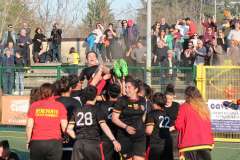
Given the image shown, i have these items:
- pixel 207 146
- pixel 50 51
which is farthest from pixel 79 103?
pixel 50 51

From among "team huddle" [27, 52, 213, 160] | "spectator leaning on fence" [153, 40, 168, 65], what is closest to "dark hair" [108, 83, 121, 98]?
"team huddle" [27, 52, 213, 160]

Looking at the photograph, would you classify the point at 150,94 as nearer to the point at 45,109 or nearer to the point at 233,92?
the point at 45,109

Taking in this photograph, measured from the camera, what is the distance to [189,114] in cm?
988

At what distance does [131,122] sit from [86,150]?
36.2 inches

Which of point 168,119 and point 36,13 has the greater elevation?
point 36,13

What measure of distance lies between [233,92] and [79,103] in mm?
8003

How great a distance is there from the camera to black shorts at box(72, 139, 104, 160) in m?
9.55

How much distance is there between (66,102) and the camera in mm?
10156

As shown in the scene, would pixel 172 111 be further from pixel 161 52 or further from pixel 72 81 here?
pixel 161 52

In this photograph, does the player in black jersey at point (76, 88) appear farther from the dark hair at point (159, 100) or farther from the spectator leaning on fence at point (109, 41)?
the spectator leaning on fence at point (109, 41)

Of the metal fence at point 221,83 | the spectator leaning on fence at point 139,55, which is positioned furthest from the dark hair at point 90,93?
the spectator leaning on fence at point 139,55

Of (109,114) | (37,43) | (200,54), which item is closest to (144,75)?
(200,54)

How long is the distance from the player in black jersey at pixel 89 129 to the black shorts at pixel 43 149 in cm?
31

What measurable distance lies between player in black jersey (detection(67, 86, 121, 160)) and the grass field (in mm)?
4842
